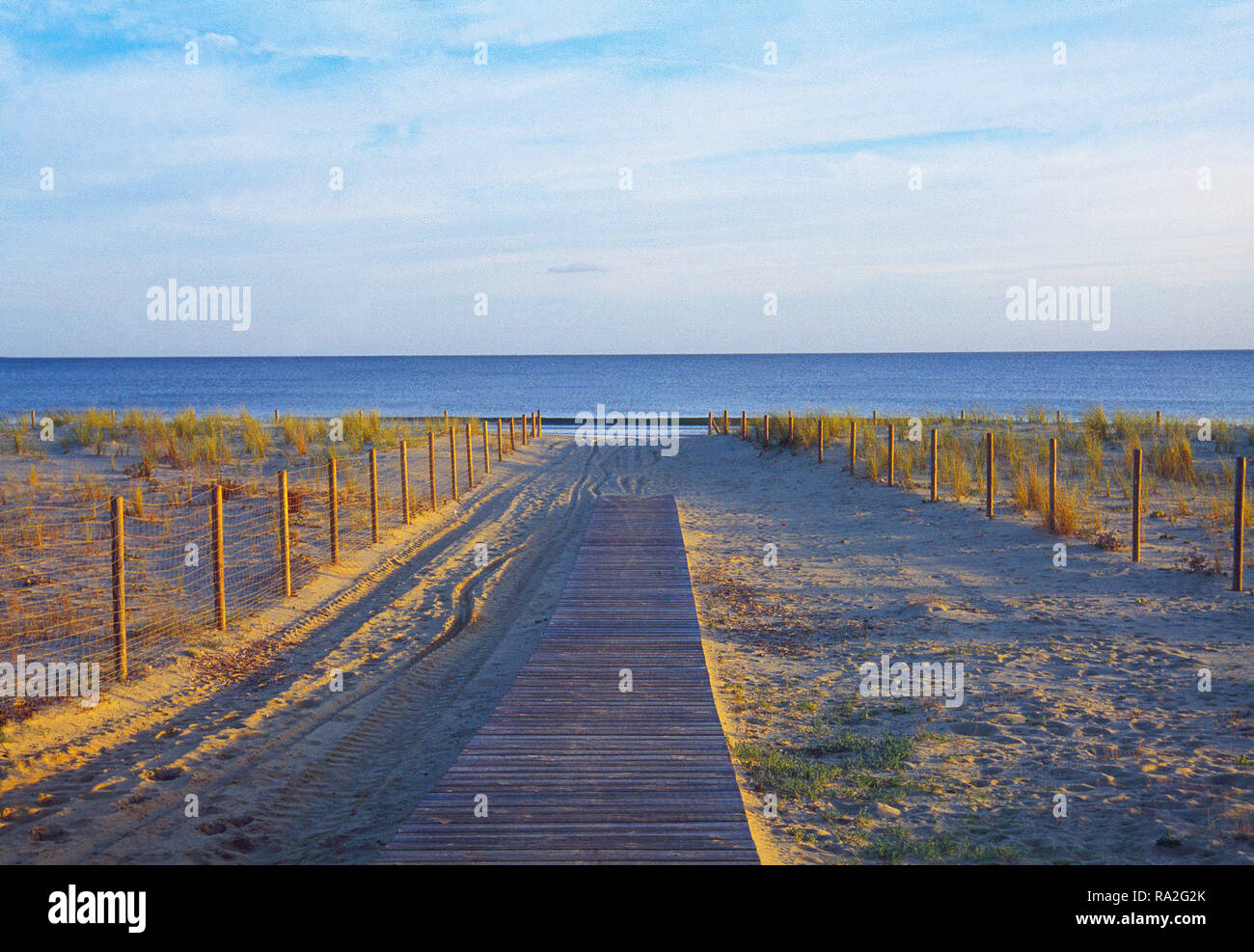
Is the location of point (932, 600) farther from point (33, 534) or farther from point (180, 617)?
point (33, 534)

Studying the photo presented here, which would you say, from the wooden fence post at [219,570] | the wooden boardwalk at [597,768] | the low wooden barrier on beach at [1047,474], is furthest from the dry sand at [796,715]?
the low wooden barrier on beach at [1047,474]

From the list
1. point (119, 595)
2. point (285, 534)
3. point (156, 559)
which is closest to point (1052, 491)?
point (285, 534)

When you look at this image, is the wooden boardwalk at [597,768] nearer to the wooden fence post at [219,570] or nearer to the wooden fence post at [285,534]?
the wooden fence post at [219,570]

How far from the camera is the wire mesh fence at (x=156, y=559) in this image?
797cm

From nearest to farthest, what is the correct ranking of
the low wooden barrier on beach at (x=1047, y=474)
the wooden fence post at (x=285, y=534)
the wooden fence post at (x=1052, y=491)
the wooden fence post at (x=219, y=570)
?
the wooden fence post at (x=219, y=570)
the low wooden barrier on beach at (x=1047, y=474)
the wooden fence post at (x=285, y=534)
the wooden fence post at (x=1052, y=491)

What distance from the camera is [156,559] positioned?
37.5 ft

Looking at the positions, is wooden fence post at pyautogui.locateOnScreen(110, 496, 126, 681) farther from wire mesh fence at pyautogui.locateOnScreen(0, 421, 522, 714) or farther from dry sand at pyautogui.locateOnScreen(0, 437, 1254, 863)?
dry sand at pyautogui.locateOnScreen(0, 437, 1254, 863)

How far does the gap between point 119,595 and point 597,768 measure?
4.59 metres

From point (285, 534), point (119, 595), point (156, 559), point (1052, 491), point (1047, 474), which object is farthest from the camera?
point (1047, 474)

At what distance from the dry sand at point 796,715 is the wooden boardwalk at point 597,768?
1.19 feet

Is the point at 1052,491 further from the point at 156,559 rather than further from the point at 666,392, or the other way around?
the point at 666,392
